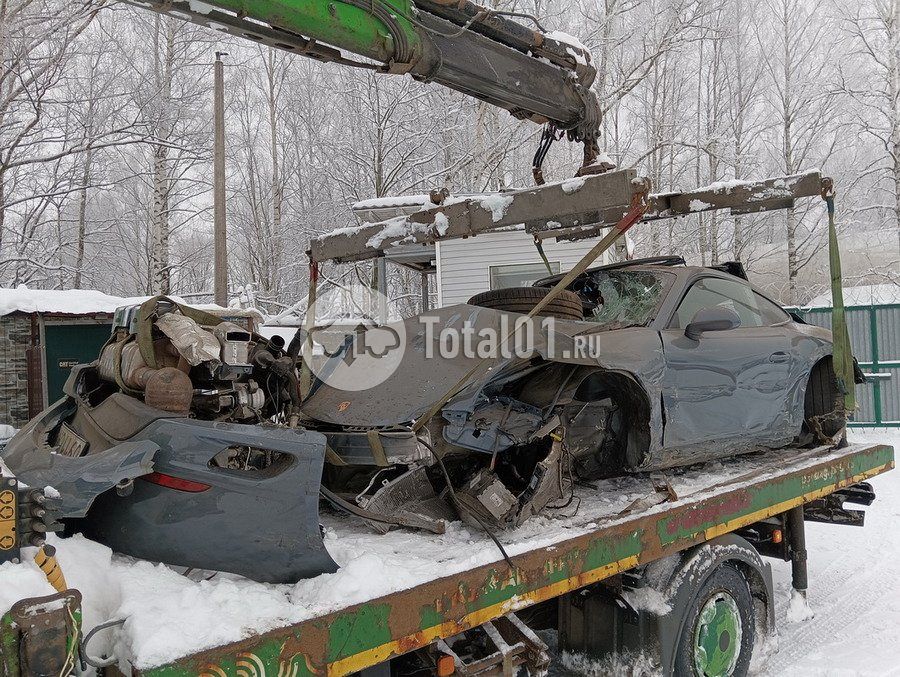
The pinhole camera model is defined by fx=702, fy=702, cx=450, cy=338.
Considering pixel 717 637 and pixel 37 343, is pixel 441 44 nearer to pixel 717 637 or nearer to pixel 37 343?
pixel 717 637

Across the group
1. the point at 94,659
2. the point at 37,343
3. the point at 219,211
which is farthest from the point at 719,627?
the point at 219,211

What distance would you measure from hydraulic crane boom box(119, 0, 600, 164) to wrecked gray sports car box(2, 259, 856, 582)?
3.89ft

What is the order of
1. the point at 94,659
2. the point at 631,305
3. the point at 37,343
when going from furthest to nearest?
1. the point at 37,343
2. the point at 631,305
3. the point at 94,659

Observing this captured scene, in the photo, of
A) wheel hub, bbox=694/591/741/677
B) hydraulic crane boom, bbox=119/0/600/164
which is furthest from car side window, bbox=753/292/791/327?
wheel hub, bbox=694/591/741/677

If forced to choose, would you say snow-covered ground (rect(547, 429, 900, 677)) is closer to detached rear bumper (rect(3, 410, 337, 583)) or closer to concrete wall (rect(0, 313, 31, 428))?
detached rear bumper (rect(3, 410, 337, 583))

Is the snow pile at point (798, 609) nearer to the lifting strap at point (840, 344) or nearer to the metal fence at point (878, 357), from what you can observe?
the lifting strap at point (840, 344)

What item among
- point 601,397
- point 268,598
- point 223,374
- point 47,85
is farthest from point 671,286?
point 47,85

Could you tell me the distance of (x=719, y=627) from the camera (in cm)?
375

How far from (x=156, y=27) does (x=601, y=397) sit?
20.2 meters

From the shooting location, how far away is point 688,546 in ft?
11.6

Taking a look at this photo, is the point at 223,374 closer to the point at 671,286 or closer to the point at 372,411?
the point at 372,411

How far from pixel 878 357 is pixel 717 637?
9.34 m

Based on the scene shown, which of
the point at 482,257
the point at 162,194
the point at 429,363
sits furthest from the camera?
the point at 162,194

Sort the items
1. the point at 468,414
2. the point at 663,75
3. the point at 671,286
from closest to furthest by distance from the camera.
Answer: the point at 468,414, the point at 671,286, the point at 663,75
